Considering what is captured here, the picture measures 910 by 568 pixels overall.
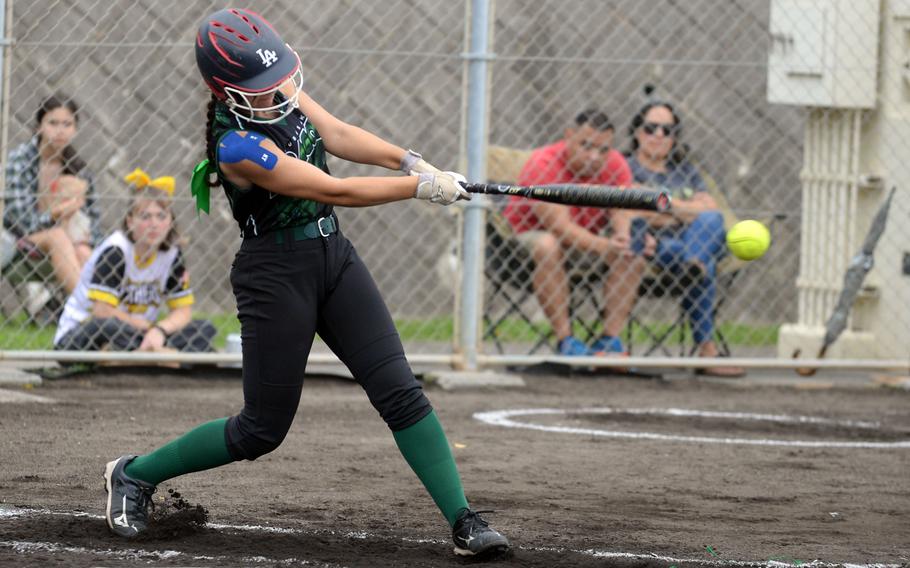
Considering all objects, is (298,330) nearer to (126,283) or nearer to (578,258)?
(126,283)

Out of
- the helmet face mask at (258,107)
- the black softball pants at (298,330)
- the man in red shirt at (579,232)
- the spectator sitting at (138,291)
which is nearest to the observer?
the helmet face mask at (258,107)

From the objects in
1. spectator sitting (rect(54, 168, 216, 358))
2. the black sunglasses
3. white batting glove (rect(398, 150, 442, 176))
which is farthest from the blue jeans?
white batting glove (rect(398, 150, 442, 176))

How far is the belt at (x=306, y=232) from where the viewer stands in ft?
14.8

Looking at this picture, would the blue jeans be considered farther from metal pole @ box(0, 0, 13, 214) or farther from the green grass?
metal pole @ box(0, 0, 13, 214)

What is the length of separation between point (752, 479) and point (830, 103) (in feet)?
13.8

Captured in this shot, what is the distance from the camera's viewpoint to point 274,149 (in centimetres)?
438

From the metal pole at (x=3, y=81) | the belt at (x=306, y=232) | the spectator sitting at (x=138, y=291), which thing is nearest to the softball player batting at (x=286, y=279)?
the belt at (x=306, y=232)

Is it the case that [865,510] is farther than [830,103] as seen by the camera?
No

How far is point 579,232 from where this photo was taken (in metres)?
9.52

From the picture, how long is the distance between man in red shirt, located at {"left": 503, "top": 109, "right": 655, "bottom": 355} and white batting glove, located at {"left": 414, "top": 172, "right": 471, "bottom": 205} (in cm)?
487

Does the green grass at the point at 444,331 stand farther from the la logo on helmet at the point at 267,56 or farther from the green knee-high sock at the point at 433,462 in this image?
the la logo on helmet at the point at 267,56

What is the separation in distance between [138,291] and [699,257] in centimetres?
376

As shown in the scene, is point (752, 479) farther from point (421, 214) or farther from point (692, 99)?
point (692, 99)

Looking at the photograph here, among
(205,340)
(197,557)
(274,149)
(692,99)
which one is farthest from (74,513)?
(692,99)
